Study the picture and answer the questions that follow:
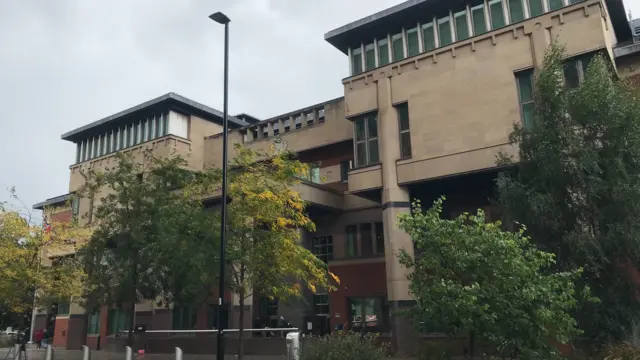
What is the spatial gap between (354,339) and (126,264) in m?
10.7

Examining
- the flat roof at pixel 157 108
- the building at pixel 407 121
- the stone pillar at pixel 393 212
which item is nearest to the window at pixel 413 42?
the building at pixel 407 121

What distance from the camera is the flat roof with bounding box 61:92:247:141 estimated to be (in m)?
39.2

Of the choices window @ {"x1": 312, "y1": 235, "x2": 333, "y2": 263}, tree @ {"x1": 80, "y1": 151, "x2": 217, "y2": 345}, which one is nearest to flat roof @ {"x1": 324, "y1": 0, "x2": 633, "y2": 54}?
window @ {"x1": 312, "y1": 235, "x2": 333, "y2": 263}

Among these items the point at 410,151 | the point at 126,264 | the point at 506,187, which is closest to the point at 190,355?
the point at 126,264

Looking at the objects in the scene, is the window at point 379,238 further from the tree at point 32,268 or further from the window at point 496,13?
the tree at point 32,268

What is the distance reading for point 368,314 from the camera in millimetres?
30719

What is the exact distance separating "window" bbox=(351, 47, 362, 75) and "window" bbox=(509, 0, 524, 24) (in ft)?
26.9

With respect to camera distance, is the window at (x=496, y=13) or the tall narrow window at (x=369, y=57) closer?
the window at (x=496, y=13)

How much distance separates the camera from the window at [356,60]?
96.7 ft

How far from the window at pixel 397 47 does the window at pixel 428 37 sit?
1.25 meters

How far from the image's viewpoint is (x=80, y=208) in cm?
4406

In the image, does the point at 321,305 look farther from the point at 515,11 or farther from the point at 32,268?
the point at 515,11

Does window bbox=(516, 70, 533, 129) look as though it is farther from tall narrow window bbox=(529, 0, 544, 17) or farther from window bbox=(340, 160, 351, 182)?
window bbox=(340, 160, 351, 182)

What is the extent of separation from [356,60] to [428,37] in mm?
4342
